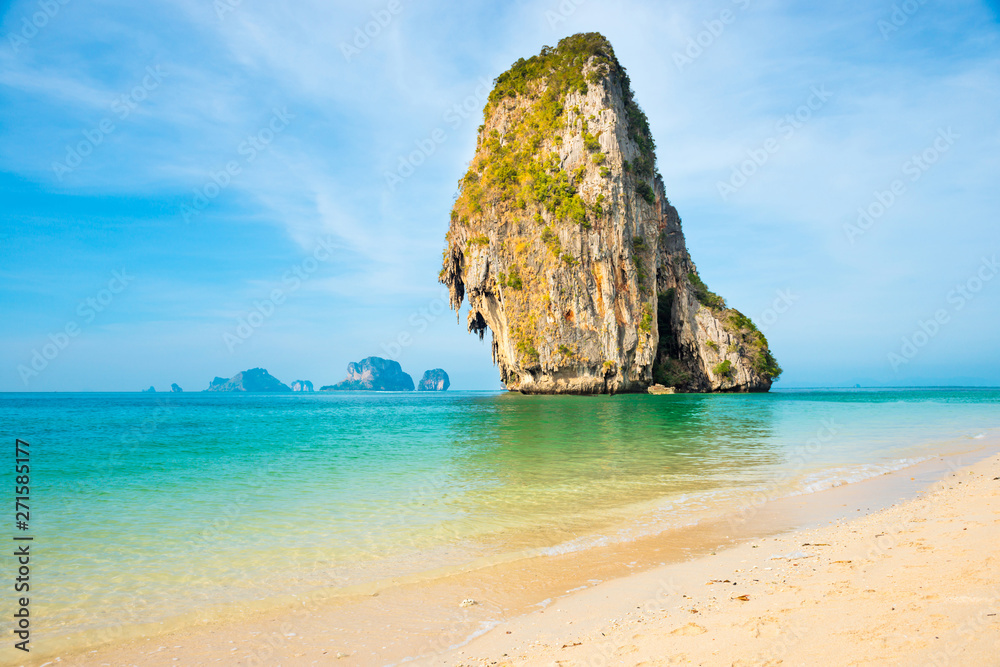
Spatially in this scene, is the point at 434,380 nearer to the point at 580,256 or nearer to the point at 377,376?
the point at 377,376

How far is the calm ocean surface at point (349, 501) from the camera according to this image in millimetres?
5082

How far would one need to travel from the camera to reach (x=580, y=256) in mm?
50188

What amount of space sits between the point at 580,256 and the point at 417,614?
47.8 m

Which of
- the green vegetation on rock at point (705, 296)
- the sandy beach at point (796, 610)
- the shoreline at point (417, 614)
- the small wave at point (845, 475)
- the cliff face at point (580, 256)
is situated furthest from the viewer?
the green vegetation on rock at point (705, 296)

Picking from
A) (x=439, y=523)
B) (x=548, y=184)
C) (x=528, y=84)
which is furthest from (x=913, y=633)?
(x=528, y=84)

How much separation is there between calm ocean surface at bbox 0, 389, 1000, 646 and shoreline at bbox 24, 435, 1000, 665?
1.10 feet

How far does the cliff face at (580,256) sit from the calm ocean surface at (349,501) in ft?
107

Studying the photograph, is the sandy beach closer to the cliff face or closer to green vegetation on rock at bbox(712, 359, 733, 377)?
the cliff face

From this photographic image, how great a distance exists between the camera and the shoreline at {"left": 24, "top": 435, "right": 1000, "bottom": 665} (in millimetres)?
3688

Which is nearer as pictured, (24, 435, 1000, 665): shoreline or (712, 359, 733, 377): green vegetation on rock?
(24, 435, 1000, 665): shoreline

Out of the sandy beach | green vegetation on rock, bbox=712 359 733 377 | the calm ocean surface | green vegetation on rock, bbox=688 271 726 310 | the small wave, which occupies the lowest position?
the calm ocean surface

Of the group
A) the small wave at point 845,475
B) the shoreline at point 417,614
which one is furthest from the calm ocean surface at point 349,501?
the shoreline at point 417,614

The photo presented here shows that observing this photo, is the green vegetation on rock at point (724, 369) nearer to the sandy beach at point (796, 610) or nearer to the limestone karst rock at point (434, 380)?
the sandy beach at point (796, 610)

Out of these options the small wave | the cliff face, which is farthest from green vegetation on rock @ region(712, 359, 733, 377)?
the small wave
